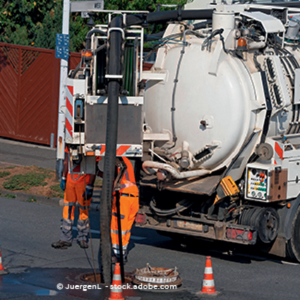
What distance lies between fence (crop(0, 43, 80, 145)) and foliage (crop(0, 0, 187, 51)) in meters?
0.96

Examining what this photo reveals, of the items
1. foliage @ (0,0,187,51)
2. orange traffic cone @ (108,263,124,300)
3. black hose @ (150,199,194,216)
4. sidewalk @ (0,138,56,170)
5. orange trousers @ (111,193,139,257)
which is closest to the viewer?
orange traffic cone @ (108,263,124,300)

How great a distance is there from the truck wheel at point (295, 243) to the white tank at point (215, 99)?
117 centimetres

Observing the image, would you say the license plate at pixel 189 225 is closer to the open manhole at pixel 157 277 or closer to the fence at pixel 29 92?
the open manhole at pixel 157 277

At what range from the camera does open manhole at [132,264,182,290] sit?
26.1 feet

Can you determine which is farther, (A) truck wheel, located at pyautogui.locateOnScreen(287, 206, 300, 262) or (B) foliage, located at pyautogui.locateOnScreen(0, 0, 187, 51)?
(B) foliage, located at pyautogui.locateOnScreen(0, 0, 187, 51)

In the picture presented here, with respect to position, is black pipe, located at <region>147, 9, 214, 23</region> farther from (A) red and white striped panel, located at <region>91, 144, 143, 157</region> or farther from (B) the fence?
(B) the fence

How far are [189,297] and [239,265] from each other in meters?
1.81

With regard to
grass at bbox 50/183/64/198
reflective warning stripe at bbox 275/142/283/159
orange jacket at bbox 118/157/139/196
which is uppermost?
reflective warning stripe at bbox 275/142/283/159

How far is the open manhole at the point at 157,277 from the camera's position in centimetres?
797

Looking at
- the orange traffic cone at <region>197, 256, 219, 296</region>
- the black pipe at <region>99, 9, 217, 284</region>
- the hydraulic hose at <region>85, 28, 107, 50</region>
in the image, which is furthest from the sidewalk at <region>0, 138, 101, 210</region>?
the orange traffic cone at <region>197, 256, 219, 296</region>

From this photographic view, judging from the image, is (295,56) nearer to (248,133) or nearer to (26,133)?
(248,133)

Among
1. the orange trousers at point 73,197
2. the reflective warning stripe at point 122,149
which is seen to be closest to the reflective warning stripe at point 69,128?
the reflective warning stripe at point 122,149

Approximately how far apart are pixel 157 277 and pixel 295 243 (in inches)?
88.6

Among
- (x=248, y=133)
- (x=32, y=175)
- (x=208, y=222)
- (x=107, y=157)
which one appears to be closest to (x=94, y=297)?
(x=107, y=157)
